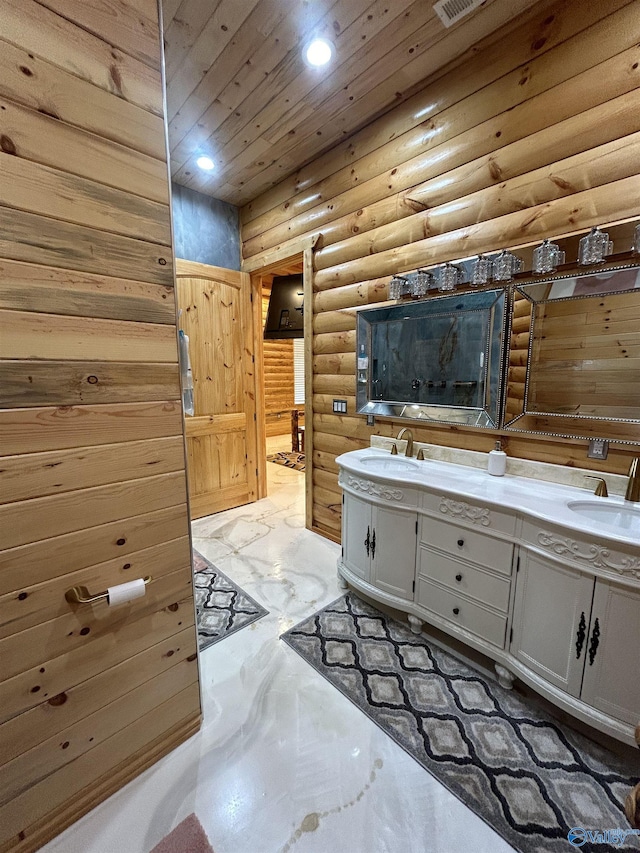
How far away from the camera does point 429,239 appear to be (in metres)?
2.15

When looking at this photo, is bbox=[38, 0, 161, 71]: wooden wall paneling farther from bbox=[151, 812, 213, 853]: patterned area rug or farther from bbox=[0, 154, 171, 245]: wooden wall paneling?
bbox=[151, 812, 213, 853]: patterned area rug

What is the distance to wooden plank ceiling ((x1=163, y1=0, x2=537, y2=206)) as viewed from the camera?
162 centimetres

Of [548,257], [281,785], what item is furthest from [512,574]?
[548,257]

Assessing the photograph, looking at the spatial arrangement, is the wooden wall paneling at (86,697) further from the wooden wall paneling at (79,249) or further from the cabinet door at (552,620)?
the cabinet door at (552,620)

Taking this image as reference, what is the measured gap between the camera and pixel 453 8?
1583mm

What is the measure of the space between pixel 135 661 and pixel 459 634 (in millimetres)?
1477

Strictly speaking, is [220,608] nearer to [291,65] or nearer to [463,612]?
[463,612]

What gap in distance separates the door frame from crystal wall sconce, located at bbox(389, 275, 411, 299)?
86 centimetres

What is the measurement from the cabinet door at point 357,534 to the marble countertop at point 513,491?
→ 223 millimetres

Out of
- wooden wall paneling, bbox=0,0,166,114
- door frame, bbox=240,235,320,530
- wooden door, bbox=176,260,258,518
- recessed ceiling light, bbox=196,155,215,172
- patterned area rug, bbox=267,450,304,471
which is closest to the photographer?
wooden wall paneling, bbox=0,0,166,114

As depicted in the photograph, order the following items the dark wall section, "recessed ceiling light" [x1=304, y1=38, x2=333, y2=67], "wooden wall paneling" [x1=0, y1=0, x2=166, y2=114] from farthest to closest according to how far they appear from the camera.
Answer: the dark wall section < "recessed ceiling light" [x1=304, y1=38, x2=333, y2=67] < "wooden wall paneling" [x1=0, y1=0, x2=166, y2=114]

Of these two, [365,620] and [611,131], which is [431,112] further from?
[365,620]

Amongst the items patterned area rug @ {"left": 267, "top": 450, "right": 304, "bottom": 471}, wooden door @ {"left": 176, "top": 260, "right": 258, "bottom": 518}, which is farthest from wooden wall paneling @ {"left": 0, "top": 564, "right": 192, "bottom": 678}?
patterned area rug @ {"left": 267, "top": 450, "right": 304, "bottom": 471}

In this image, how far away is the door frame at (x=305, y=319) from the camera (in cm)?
292
